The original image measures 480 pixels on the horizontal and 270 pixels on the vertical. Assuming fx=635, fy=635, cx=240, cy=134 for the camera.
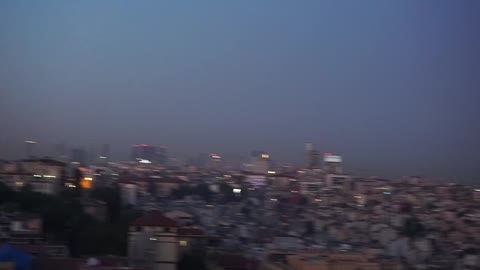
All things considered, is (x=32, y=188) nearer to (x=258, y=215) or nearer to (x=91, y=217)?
(x=91, y=217)

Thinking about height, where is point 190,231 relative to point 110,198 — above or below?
below

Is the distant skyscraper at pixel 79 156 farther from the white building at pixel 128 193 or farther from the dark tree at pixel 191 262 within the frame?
the dark tree at pixel 191 262

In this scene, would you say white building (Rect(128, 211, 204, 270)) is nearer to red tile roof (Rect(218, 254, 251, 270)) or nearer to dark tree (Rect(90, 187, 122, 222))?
red tile roof (Rect(218, 254, 251, 270))

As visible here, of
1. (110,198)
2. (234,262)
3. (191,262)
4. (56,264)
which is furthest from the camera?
(110,198)

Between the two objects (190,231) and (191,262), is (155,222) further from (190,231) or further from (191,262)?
(190,231)

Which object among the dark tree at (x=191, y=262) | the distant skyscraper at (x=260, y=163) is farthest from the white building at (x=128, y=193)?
the dark tree at (x=191, y=262)

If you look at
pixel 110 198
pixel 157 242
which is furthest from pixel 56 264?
pixel 110 198

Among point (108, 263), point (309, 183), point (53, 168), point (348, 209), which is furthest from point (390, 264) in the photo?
point (53, 168)

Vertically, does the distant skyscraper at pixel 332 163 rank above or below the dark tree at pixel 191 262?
above
